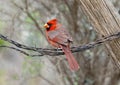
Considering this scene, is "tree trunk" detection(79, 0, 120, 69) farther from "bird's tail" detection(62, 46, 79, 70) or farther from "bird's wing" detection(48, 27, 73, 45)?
"bird's wing" detection(48, 27, 73, 45)

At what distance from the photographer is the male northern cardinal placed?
11.2 feet

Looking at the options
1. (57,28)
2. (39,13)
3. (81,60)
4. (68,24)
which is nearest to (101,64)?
(81,60)

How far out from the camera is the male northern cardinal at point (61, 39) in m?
3.40

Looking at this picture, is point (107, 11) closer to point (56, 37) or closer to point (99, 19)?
point (99, 19)

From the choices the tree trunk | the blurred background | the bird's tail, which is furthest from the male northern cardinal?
the blurred background

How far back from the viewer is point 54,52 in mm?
3314

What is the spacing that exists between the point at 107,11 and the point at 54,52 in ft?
1.59

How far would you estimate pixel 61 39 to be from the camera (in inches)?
146

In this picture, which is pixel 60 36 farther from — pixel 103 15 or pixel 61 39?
pixel 103 15

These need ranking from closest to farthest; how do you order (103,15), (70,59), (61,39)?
(103,15), (70,59), (61,39)

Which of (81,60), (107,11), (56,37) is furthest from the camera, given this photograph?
(81,60)

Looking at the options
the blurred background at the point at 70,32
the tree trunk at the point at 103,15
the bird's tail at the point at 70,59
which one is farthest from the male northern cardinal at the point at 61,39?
the blurred background at the point at 70,32

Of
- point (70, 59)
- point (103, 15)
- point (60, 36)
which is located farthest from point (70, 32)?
point (103, 15)

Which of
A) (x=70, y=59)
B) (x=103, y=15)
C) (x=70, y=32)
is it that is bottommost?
(x=70, y=59)
